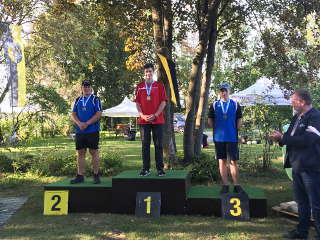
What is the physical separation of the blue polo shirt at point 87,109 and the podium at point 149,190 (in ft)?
2.90

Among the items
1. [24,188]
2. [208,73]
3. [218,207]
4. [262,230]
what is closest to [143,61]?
[208,73]

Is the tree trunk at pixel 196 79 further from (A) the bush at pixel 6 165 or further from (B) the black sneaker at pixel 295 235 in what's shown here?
(A) the bush at pixel 6 165

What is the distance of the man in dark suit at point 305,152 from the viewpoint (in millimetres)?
3794

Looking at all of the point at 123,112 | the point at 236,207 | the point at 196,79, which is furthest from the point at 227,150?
the point at 123,112

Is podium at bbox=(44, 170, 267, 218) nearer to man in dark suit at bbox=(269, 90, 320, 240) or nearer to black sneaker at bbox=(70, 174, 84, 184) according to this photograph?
black sneaker at bbox=(70, 174, 84, 184)

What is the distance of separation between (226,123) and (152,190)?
4.92 feet

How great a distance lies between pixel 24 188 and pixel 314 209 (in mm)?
6004

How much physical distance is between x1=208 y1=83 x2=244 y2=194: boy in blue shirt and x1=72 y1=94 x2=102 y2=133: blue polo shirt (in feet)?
6.12

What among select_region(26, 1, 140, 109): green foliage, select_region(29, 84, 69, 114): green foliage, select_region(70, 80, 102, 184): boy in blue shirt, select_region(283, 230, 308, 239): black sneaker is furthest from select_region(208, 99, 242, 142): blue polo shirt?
select_region(29, 84, 69, 114): green foliage

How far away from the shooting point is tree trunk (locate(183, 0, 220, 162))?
29.2ft

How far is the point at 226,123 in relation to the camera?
5363mm

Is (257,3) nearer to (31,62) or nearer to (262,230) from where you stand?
(262,230)

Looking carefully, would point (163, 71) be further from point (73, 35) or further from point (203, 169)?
point (73, 35)

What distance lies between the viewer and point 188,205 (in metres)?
5.38
